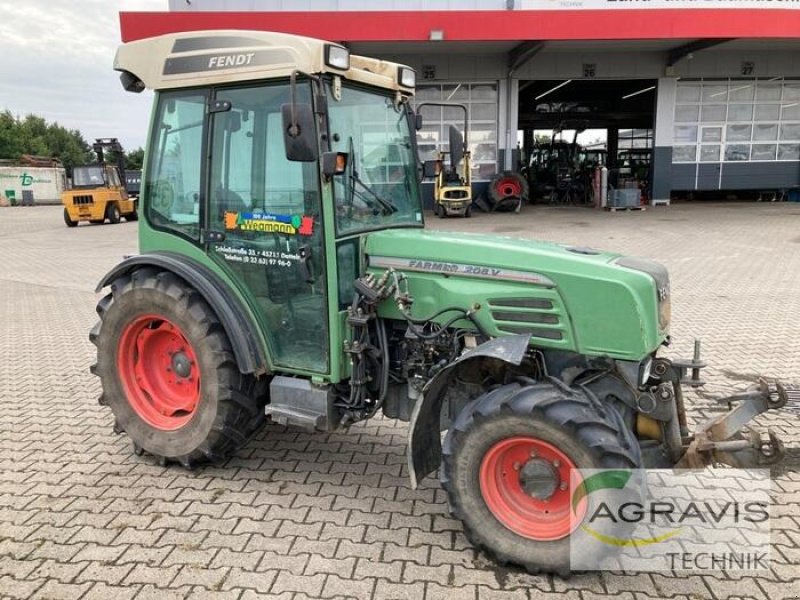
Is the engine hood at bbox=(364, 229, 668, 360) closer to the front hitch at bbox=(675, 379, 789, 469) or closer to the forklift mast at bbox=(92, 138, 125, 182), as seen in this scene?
the front hitch at bbox=(675, 379, 789, 469)

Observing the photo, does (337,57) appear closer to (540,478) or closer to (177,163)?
(177,163)

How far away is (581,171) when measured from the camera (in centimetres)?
2473

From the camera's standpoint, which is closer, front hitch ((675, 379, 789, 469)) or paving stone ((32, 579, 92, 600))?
paving stone ((32, 579, 92, 600))

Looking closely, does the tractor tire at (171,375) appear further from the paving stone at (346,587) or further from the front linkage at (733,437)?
the front linkage at (733,437)

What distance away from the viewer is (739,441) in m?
3.00

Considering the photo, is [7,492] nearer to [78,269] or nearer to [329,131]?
[329,131]

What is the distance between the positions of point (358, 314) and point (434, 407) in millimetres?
635

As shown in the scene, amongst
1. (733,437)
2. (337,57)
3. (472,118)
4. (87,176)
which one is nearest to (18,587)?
(337,57)

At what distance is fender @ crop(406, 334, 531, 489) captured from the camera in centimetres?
299

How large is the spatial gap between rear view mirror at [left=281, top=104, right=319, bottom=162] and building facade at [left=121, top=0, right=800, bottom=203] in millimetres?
15907

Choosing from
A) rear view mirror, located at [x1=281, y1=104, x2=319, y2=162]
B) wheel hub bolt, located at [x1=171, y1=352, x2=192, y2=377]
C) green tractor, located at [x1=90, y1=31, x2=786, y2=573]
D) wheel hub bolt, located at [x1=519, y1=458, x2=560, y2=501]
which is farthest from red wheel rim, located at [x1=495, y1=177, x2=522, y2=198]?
wheel hub bolt, located at [x1=519, y1=458, x2=560, y2=501]

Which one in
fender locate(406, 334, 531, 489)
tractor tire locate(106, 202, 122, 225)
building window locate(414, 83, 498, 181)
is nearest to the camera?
fender locate(406, 334, 531, 489)

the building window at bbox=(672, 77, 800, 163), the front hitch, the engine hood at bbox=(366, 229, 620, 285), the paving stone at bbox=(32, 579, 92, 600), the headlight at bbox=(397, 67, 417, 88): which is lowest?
the paving stone at bbox=(32, 579, 92, 600)

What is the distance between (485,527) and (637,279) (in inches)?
54.0
